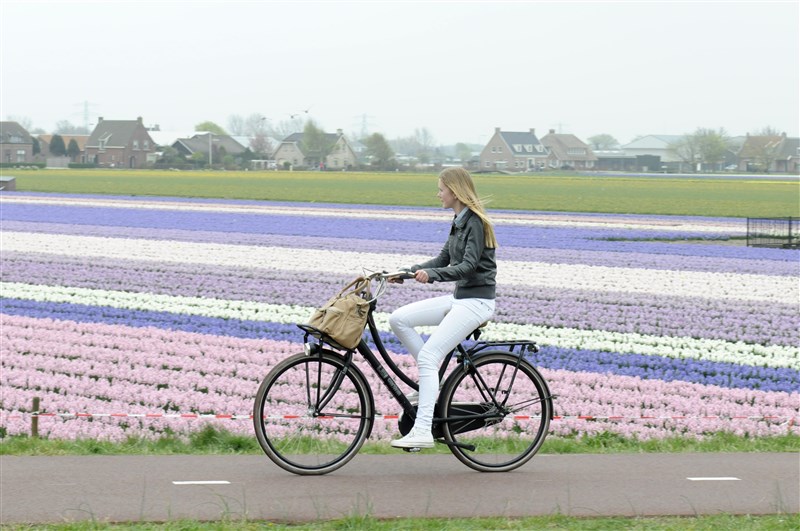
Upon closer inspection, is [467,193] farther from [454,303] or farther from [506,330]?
[506,330]

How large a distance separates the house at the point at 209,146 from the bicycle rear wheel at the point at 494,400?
496 feet

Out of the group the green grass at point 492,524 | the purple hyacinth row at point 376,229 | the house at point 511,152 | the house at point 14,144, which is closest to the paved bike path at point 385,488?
the green grass at point 492,524

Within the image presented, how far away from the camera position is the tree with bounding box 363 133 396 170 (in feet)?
477

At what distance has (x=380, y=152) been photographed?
148000 mm

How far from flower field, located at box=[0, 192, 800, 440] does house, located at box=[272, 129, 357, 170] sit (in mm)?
126236

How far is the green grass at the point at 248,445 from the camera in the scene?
26.3 feet

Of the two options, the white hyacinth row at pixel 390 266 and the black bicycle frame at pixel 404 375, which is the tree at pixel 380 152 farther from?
the black bicycle frame at pixel 404 375

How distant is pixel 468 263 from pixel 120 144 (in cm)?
15369

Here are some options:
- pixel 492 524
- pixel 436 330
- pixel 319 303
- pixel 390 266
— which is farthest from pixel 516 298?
pixel 492 524

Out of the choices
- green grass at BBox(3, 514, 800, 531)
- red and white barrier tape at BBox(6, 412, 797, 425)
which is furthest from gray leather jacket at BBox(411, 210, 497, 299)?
red and white barrier tape at BBox(6, 412, 797, 425)

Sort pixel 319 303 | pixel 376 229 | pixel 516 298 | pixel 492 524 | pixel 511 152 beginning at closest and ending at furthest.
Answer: pixel 492 524
pixel 319 303
pixel 516 298
pixel 376 229
pixel 511 152

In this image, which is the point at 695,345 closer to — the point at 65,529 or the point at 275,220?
the point at 65,529

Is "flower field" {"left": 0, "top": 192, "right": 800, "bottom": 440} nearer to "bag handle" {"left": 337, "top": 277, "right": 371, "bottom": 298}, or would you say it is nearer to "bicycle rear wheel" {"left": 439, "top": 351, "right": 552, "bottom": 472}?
"bicycle rear wheel" {"left": 439, "top": 351, "right": 552, "bottom": 472}

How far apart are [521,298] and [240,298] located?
4.15 meters
